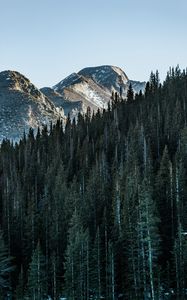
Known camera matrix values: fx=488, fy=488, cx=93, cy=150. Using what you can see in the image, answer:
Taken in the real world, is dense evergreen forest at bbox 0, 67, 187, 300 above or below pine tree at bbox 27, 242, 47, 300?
above

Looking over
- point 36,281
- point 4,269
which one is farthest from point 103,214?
point 36,281

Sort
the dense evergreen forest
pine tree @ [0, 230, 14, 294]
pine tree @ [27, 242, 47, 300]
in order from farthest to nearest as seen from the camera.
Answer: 1. pine tree @ [0, 230, 14, 294]
2. pine tree @ [27, 242, 47, 300]
3. the dense evergreen forest

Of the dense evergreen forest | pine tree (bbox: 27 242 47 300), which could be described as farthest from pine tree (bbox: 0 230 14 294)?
pine tree (bbox: 27 242 47 300)

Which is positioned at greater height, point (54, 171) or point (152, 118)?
point (152, 118)

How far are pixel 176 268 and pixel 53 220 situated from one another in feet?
106

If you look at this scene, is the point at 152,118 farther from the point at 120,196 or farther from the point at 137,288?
the point at 137,288

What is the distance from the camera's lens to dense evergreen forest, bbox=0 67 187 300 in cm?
5744

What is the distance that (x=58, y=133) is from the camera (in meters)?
155

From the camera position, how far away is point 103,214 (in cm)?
7669

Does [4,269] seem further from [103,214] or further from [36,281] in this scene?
[103,214]

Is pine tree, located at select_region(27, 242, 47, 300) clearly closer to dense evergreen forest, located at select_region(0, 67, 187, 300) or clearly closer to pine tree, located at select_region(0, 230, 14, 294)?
dense evergreen forest, located at select_region(0, 67, 187, 300)

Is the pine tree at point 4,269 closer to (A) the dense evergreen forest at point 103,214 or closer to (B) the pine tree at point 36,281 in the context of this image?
(A) the dense evergreen forest at point 103,214

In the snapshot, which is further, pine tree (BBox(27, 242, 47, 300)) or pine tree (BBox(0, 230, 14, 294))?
pine tree (BBox(0, 230, 14, 294))

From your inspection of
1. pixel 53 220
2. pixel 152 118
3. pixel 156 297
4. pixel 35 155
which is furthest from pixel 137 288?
pixel 35 155
